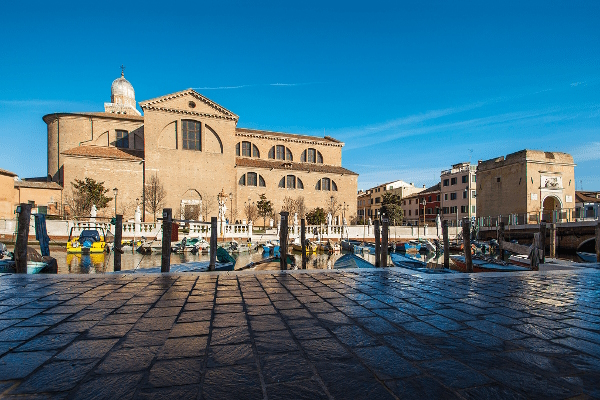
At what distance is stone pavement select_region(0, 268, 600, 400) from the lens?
1.80 m

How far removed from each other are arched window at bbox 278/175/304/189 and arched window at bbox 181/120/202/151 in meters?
9.64

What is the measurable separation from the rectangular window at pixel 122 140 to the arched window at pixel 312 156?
1979 cm

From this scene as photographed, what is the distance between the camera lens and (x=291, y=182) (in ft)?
132

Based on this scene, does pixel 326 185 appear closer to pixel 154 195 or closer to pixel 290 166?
pixel 290 166

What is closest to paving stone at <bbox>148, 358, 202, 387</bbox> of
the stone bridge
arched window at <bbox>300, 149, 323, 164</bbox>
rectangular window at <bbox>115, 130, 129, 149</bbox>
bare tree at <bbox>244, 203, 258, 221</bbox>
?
the stone bridge

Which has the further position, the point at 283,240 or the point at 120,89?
the point at 120,89

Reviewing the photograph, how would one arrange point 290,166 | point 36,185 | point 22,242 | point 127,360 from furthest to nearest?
point 290,166, point 36,185, point 22,242, point 127,360

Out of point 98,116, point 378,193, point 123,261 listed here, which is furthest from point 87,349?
point 378,193

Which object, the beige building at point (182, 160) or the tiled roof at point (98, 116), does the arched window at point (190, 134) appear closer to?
the beige building at point (182, 160)

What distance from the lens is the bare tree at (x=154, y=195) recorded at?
32594 millimetres

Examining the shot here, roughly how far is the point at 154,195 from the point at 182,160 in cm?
470

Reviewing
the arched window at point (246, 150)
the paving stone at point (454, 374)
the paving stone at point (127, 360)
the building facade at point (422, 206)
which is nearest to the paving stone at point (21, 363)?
the paving stone at point (127, 360)

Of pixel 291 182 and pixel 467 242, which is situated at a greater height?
pixel 291 182

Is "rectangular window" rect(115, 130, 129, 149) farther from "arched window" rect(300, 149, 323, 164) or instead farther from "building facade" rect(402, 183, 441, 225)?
"building facade" rect(402, 183, 441, 225)
